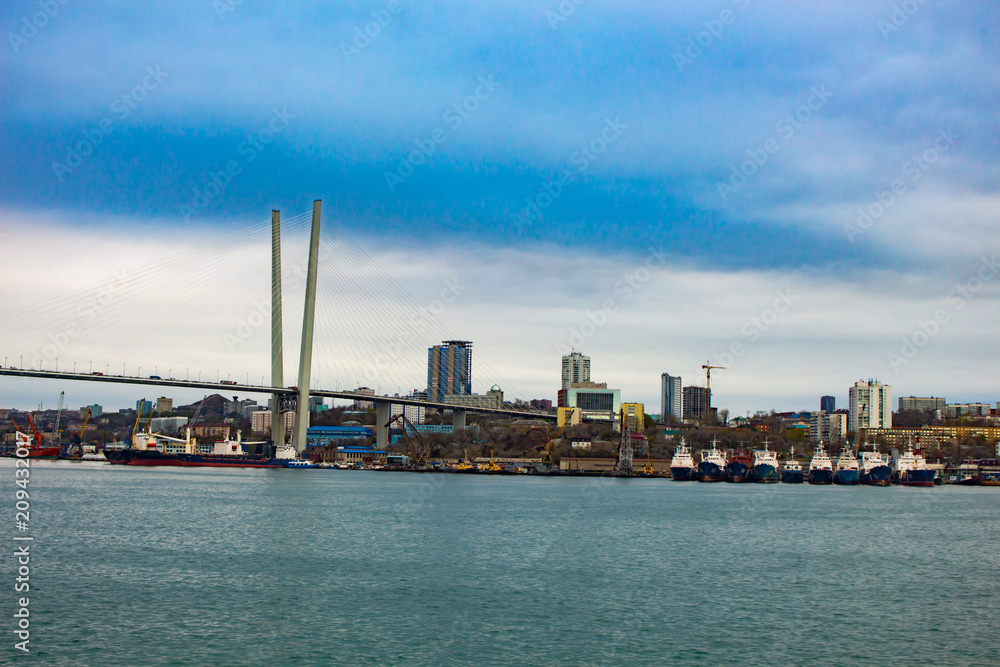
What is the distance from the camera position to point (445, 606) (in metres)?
12.3

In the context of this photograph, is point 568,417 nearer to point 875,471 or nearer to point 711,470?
point 711,470

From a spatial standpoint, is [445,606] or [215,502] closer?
[445,606]

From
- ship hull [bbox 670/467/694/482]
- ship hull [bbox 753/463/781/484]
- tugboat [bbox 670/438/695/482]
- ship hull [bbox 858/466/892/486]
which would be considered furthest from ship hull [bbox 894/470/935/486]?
ship hull [bbox 670/467/694/482]

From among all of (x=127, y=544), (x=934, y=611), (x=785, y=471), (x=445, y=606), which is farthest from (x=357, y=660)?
(x=785, y=471)

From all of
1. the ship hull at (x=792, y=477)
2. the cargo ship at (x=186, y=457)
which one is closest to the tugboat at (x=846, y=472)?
the ship hull at (x=792, y=477)

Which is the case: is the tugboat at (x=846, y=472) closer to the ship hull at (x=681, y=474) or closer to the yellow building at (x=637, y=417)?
the ship hull at (x=681, y=474)

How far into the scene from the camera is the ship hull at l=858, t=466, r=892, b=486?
59.0m

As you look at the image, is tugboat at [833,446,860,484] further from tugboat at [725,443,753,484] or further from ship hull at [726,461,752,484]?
ship hull at [726,461,752,484]

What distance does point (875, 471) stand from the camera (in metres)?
59.6

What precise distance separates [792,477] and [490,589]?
173ft

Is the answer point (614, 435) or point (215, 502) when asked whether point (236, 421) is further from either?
point (215, 502)

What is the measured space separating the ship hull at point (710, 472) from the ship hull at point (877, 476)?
1015cm

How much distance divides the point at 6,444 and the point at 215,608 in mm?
113357

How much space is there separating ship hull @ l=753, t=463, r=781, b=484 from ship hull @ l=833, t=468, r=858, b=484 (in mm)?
4148
